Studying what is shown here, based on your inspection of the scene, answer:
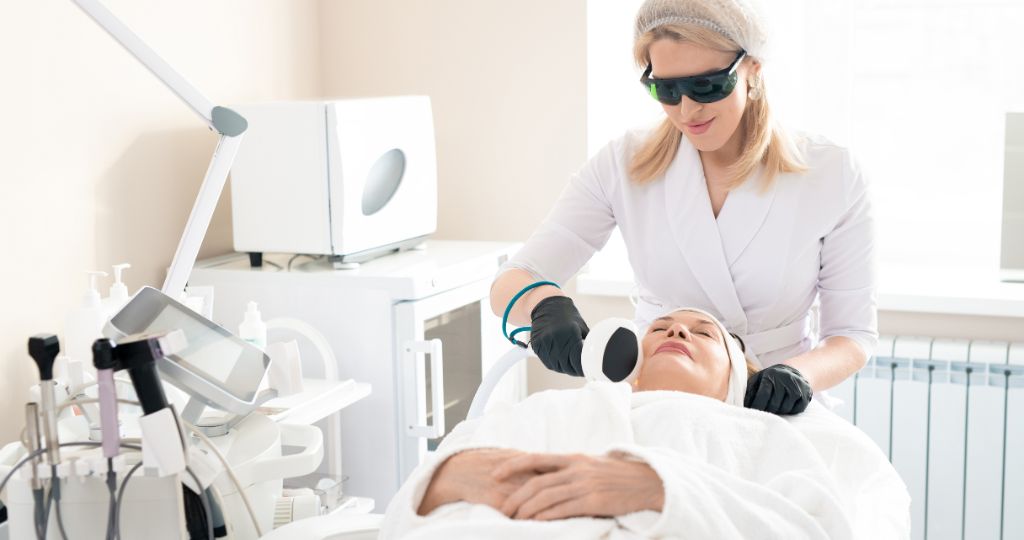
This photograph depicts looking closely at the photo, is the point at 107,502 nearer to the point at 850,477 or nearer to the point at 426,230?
the point at 850,477

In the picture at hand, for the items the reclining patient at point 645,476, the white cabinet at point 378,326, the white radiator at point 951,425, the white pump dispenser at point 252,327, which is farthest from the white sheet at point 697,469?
the white radiator at point 951,425

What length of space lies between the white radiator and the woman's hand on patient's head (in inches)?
66.0

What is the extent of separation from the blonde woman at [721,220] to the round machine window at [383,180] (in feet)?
2.53

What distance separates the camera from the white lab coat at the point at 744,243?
1795mm

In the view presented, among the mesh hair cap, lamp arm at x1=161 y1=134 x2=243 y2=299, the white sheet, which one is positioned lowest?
the white sheet

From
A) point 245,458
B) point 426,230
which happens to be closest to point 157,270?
point 426,230

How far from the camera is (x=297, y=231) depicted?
250cm

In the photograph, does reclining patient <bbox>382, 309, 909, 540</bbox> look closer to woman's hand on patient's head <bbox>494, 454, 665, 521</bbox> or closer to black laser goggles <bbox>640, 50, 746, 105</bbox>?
woman's hand on patient's head <bbox>494, 454, 665, 521</bbox>

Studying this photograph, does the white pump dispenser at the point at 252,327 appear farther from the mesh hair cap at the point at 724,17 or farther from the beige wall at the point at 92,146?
the mesh hair cap at the point at 724,17

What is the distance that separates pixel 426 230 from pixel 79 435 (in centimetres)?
131

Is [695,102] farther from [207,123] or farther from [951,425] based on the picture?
[951,425]

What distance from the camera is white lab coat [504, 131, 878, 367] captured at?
1.79 m

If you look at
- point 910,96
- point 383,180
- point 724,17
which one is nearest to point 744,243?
point 724,17

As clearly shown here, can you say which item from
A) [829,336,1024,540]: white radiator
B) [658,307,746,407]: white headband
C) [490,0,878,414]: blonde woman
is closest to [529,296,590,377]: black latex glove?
[490,0,878,414]: blonde woman
